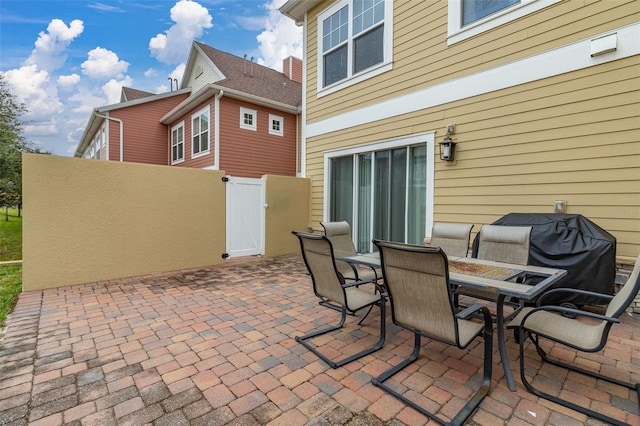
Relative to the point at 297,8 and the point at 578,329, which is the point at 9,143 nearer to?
the point at 297,8

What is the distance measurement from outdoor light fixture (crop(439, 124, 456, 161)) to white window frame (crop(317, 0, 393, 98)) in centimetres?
185

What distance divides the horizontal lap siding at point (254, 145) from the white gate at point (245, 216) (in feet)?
10.7

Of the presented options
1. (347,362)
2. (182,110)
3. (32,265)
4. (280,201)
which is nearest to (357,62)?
(280,201)

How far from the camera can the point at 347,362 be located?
2.52 metres

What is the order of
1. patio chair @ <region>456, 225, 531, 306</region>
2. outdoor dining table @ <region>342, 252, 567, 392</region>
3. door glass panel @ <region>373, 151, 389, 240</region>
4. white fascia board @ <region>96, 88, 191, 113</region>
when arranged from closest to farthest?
outdoor dining table @ <region>342, 252, 567, 392</region> → patio chair @ <region>456, 225, 531, 306</region> → door glass panel @ <region>373, 151, 389, 240</region> → white fascia board @ <region>96, 88, 191, 113</region>

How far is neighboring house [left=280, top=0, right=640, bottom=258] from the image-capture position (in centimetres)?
363

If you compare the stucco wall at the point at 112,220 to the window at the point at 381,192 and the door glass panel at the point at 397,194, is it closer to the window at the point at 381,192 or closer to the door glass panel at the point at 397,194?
the window at the point at 381,192

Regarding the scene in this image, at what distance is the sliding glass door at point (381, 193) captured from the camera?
18.2ft

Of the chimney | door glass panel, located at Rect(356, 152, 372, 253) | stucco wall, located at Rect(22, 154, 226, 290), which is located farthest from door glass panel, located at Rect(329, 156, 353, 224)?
the chimney

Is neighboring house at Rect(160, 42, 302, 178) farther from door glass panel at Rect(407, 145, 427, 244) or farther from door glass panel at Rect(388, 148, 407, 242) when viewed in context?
door glass panel at Rect(407, 145, 427, 244)

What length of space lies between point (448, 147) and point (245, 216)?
4.50 meters

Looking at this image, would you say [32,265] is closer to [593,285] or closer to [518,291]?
[518,291]

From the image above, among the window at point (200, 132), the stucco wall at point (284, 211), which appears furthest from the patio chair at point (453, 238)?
the window at point (200, 132)

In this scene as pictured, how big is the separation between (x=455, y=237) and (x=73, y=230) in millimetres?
5817
